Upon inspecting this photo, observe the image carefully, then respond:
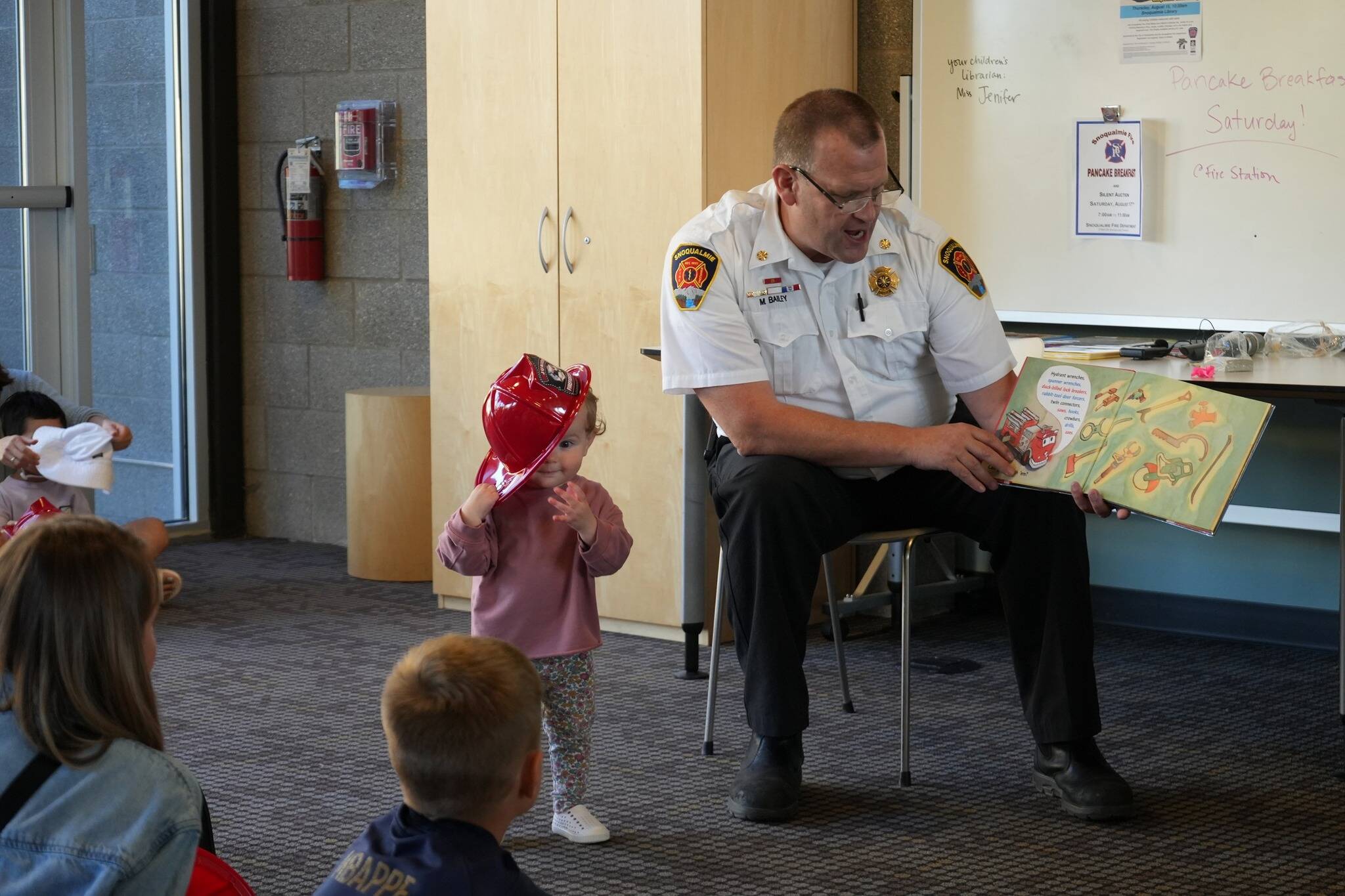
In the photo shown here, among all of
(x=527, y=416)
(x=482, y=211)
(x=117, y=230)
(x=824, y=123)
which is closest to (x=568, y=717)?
(x=527, y=416)

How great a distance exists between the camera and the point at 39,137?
14.6 ft

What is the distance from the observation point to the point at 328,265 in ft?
15.7

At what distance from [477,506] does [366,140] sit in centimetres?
268

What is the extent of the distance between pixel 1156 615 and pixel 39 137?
336 cm

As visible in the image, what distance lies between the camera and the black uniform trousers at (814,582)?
7.75ft

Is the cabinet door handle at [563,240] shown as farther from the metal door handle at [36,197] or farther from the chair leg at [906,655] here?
the metal door handle at [36,197]

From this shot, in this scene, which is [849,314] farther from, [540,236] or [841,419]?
[540,236]

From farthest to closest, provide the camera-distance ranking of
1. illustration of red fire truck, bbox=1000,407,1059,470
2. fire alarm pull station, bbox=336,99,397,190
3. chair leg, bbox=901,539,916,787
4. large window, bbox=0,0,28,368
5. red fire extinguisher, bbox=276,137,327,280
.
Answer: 1. red fire extinguisher, bbox=276,137,327,280
2. fire alarm pull station, bbox=336,99,397,190
3. large window, bbox=0,0,28,368
4. chair leg, bbox=901,539,916,787
5. illustration of red fire truck, bbox=1000,407,1059,470

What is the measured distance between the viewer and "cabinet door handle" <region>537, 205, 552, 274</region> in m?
3.68

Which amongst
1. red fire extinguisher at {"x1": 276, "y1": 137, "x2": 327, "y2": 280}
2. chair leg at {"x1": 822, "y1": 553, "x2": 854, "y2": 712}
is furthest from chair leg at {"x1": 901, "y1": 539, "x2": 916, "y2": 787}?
red fire extinguisher at {"x1": 276, "y1": 137, "x2": 327, "y2": 280}

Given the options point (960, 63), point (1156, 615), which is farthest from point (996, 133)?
point (1156, 615)

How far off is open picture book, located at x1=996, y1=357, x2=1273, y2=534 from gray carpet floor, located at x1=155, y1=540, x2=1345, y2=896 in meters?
0.51

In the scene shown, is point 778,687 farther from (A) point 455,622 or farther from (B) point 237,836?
(A) point 455,622

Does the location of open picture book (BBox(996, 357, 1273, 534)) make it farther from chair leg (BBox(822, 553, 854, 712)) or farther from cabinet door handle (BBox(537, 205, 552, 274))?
cabinet door handle (BBox(537, 205, 552, 274))
